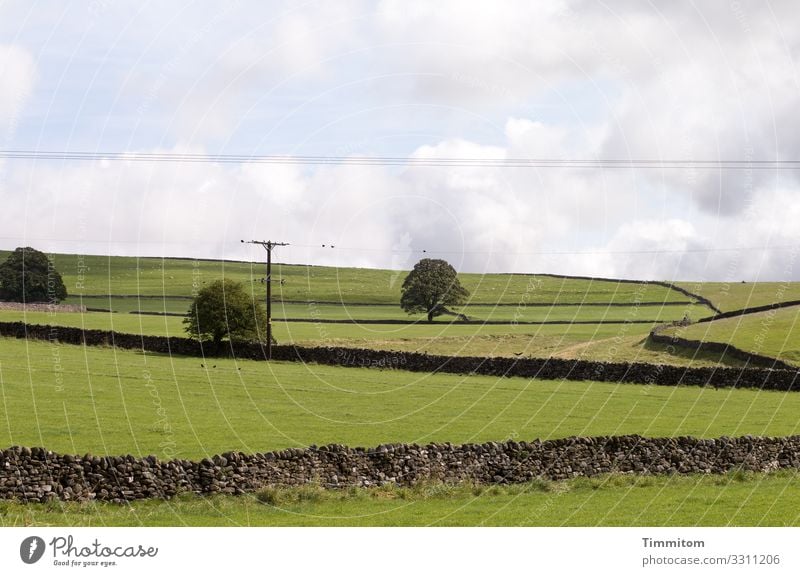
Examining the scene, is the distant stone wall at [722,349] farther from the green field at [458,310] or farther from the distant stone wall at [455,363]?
the green field at [458,310]

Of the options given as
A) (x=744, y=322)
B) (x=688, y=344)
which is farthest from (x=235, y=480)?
(x=744, y=322)

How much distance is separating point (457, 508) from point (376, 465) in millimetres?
3115

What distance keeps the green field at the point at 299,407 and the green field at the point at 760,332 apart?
14888 mm

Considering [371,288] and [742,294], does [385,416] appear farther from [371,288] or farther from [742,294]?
[371,288]

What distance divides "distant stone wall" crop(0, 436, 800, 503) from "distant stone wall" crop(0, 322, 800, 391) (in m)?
25.1

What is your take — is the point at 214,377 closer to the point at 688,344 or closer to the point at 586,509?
the point at 586,509

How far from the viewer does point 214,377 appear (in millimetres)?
53281

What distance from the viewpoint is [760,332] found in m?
75.9

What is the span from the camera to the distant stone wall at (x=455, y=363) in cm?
5772

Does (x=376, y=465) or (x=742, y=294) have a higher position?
(x=742, y=294)

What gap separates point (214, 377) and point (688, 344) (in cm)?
3904

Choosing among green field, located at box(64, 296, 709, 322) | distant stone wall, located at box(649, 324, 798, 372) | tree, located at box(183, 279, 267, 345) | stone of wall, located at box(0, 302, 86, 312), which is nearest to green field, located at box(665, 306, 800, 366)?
distant stone wall, located at box(649, 324, 798, 372)
